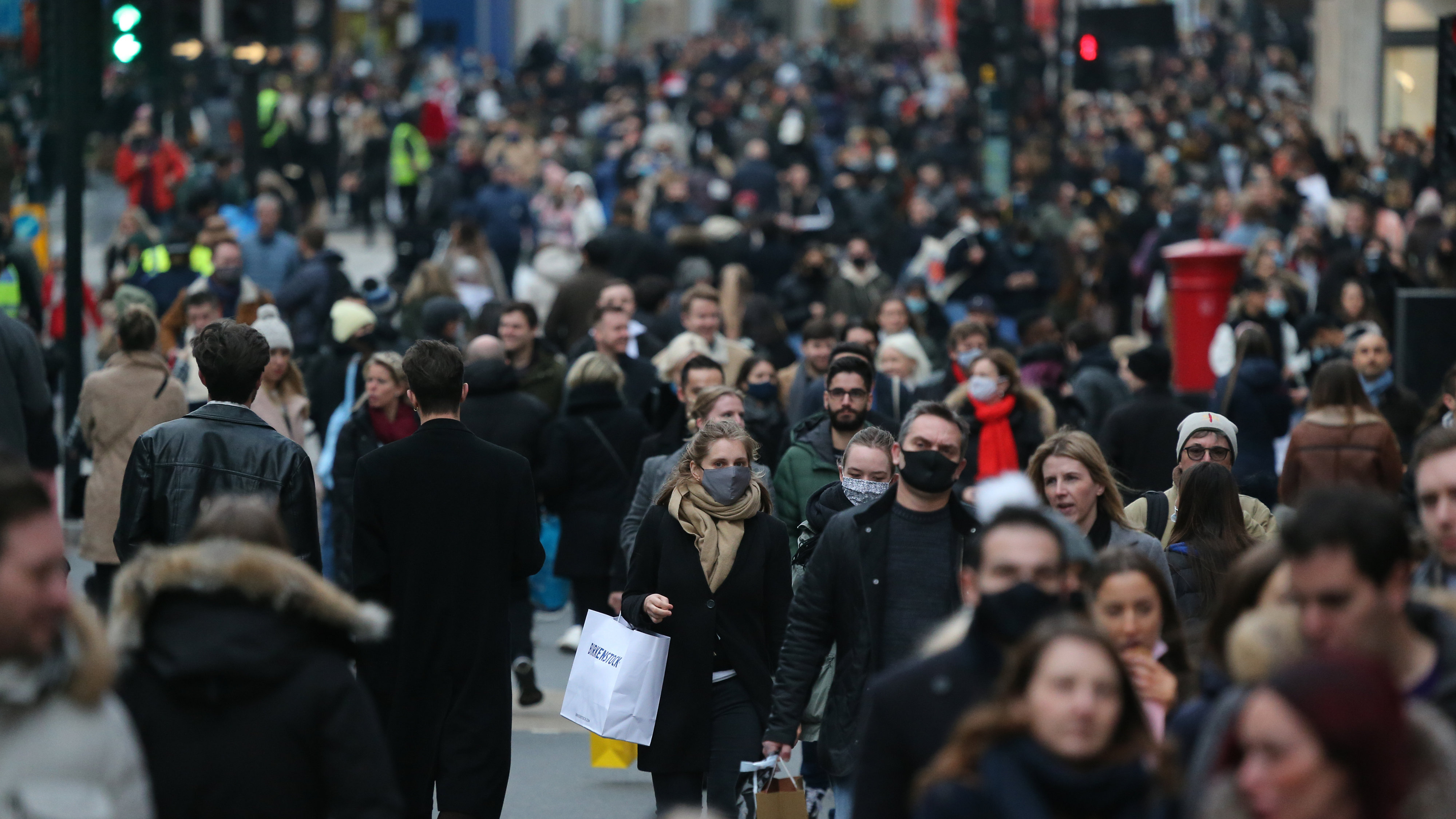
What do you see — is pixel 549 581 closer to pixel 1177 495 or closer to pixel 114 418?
pixel 114 418

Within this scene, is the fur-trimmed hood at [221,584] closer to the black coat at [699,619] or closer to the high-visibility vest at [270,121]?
the black coat at [699,619]

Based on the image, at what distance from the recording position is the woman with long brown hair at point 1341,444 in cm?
882

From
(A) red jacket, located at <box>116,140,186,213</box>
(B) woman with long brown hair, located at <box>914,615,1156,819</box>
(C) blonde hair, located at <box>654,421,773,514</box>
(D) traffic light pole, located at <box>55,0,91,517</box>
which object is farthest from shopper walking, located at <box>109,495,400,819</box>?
(A) red jacket, located at <box>116,140,186,213</box>

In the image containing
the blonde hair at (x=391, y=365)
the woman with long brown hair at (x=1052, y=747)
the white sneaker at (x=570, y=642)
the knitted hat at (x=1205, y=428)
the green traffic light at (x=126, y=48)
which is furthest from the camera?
the green traffic light at (x=126, y=48)

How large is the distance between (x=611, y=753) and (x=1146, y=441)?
13.0 feet

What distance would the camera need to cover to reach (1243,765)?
3551 mm

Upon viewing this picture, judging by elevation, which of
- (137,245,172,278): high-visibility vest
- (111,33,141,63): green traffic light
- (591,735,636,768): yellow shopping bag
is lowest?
(591,735,636,768): yellow shopping bag

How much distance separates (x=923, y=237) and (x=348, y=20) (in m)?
41.2

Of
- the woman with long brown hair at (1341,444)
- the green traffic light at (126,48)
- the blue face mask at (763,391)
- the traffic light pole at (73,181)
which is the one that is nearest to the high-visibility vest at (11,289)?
the traffic light pole at (73,181)

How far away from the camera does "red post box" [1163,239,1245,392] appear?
1634 centimetres

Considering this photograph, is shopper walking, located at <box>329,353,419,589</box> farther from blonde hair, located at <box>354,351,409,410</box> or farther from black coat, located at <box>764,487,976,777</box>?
black coat, located at <box>764,487,976,777</box>

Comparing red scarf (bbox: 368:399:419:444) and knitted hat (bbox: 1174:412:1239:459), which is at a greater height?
knitted hat (bbox: 1174:412:1239:459)

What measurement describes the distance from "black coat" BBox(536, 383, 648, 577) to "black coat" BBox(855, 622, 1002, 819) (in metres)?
5.62

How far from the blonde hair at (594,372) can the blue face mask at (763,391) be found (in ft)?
3.13
